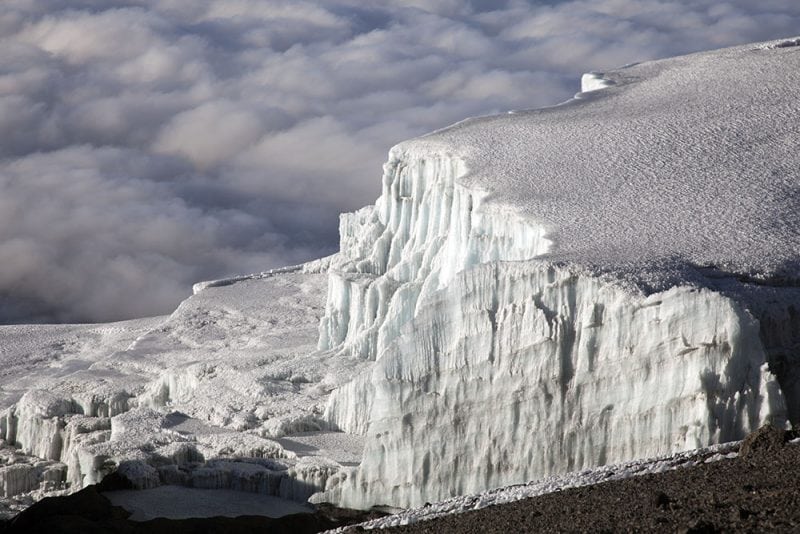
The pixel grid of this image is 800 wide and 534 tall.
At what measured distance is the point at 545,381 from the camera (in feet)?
93.8

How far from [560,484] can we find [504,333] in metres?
4.36

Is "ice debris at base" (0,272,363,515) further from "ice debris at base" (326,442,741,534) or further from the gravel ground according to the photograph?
the gravel ground

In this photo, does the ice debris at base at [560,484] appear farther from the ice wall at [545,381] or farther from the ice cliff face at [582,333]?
the ice cliff face at [582,333]

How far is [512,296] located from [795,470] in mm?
8849

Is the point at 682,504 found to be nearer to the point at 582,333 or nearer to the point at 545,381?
the point at 582,333

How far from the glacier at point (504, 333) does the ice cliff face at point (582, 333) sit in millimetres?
45

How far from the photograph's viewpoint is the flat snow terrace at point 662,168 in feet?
100

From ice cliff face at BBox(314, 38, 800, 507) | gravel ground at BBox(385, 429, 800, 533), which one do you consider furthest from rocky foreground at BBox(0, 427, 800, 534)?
ice cliff face at BBox(314, 38, 800, 507)

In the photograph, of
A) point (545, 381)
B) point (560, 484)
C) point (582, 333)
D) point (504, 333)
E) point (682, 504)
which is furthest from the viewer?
point (504, 333)

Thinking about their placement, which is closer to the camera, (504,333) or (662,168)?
(504,333)

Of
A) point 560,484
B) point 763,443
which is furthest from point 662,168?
point 763,443

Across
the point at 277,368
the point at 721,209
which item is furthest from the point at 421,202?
the point at 721,209

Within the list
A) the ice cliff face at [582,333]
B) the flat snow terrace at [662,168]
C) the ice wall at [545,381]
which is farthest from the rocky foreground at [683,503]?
the flat snow terrace at [662,168]

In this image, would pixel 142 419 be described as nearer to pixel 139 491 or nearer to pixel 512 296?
pixel 139 491
